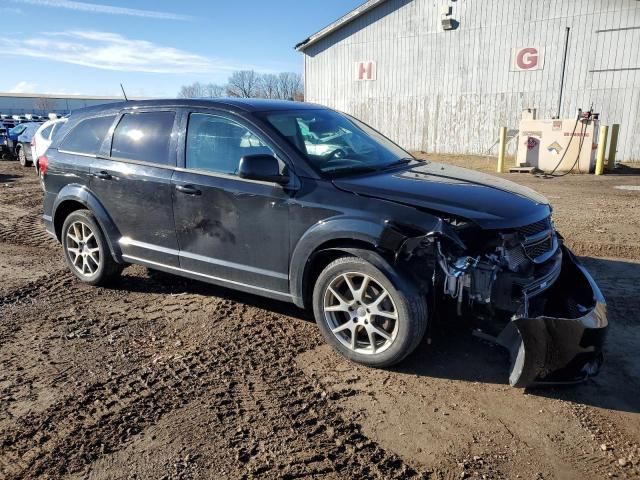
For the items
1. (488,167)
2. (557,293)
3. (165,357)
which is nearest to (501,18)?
(488,167)

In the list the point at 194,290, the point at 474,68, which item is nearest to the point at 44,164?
the point at 194,290

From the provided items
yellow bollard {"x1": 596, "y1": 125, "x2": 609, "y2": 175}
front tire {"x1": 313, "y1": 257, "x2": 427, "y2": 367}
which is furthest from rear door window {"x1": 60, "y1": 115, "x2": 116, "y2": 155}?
yellow bollard {"x1": 596, "y1": 125, "x2": 609, "y2": 175}

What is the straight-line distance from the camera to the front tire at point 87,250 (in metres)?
5.34

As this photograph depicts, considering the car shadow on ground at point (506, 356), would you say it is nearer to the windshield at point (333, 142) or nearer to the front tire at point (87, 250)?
the front tire at point (87, 250)

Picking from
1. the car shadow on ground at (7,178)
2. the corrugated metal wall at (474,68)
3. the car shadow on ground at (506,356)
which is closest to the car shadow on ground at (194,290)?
the car shadow on ground at (506,356)

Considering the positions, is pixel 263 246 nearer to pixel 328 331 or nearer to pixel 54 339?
pixel 328 331

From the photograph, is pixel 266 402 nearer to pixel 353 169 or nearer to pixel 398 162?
pixel 353 169

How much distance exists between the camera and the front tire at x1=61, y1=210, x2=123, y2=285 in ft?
17.5

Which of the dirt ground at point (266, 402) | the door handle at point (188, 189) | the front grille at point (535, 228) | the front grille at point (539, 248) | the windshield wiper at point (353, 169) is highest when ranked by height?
the windshield wiper at point (353, 169)

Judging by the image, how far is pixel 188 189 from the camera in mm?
4484

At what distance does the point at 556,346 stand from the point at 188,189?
3112 millimetres

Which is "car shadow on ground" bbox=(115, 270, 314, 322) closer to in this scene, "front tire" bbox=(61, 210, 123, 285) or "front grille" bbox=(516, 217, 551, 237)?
"front tire" bbox=(61, 210, 123, 285)

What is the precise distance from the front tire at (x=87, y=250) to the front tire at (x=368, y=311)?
2617 millimetres

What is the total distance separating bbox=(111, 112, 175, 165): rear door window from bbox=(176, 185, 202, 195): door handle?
356 millimetres
